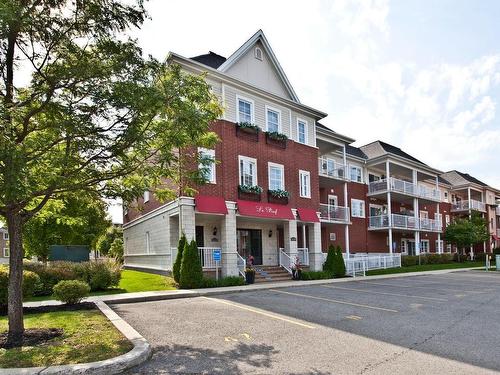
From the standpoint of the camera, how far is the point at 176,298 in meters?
14.4

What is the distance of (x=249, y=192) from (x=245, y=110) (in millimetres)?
4559

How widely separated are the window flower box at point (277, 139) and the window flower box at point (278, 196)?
9.13 feet

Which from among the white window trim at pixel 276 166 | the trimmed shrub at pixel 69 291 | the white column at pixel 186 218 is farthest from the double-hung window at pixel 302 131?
the trimmed shrub at pixel 69 291

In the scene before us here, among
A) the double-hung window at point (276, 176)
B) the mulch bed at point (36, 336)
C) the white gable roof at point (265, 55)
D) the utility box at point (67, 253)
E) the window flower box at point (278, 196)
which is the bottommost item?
the mulch bed at point (36, 336)

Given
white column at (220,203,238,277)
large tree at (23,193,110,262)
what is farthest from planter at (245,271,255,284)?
large tree at (23,193,110,262)

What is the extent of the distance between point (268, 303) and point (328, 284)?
7.35 metres

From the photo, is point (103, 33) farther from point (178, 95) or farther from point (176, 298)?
point (176, 298)

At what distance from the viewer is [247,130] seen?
2152cm

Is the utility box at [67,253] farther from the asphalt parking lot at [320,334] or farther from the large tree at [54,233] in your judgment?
the asphalt parking lot at [320,334]

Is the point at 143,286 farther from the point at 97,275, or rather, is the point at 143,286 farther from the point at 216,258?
the point at 216,258

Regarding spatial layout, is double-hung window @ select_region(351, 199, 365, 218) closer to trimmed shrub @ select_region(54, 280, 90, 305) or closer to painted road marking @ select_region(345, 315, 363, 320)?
painted road marking @ select_region(345, 315, 363, 320)

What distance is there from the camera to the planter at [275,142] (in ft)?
74.4

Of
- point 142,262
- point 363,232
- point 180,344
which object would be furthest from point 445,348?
point 363,232

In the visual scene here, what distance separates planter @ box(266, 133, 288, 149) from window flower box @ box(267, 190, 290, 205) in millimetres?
2708
